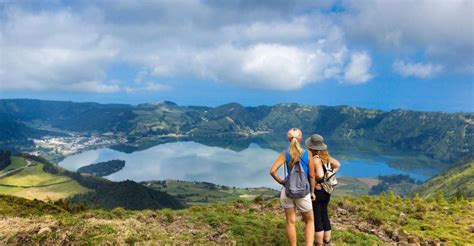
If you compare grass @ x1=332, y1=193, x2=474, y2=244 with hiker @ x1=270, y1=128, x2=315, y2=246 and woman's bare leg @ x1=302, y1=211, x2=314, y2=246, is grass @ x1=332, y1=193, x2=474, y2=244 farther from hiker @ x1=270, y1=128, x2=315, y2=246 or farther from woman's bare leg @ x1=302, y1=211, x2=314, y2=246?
hiker @ x1=270, y1=128, x2=315, y2=246

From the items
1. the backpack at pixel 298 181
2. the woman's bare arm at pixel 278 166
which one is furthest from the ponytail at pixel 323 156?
the woman's bare arm at pixel 278 166

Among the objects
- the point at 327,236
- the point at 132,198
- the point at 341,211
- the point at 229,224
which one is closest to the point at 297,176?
the point at 327,236

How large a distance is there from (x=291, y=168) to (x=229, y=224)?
6.88 m

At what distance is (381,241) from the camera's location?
16.5 m

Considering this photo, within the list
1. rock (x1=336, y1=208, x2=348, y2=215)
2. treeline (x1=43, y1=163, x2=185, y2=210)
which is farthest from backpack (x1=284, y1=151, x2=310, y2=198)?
treeline (x1=43, y1=163, x2=185, y2=210)

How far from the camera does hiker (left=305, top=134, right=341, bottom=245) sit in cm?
1173

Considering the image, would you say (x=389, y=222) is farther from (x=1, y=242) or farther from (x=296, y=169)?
(x=1, y=242)

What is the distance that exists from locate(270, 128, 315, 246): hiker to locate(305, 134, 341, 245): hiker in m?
0.61

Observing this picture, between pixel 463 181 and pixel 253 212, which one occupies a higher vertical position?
pixel 253 212

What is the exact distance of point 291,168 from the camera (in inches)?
436

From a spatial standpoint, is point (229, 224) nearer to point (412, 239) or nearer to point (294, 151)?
point (294, 151)

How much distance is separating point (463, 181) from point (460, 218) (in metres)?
173

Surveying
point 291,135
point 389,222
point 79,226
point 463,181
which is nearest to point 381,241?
point 389,222

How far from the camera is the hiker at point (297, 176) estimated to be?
35.8ft
